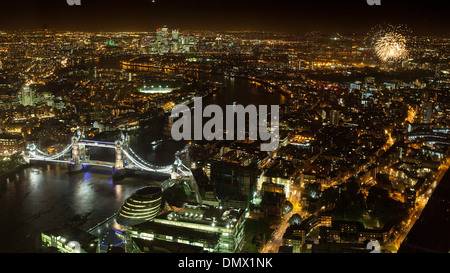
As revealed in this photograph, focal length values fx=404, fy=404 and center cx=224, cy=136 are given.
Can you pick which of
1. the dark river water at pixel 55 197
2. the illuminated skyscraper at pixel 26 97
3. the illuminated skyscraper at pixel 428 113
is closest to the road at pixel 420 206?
the illuminated skyscraper at pixel 428 113

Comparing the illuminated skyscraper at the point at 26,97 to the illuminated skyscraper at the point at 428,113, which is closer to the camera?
the illuminated skyscraper at the point at 428,113

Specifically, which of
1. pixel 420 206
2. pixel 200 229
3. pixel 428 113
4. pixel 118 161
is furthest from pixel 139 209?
pixel 428 113

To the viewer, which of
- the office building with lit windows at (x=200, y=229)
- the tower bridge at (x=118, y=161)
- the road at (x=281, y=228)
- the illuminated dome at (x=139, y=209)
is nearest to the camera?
the office building with lit windows at (x=200, y=229)

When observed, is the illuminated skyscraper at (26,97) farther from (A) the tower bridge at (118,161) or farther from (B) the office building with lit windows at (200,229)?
(B) the office building with lit windows at (200,229)

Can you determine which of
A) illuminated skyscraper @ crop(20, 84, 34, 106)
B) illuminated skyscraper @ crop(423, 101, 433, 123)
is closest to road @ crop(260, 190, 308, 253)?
illuminated skyscraper @ crop(423, 101, 433, 123)

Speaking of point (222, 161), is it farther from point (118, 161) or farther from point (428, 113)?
point (428, 113)

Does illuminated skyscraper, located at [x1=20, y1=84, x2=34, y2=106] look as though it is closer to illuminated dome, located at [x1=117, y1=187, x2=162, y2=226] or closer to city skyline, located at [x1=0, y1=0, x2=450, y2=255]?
city skyline, located at [x1=0, y1=0, x2=450, y2=255]
